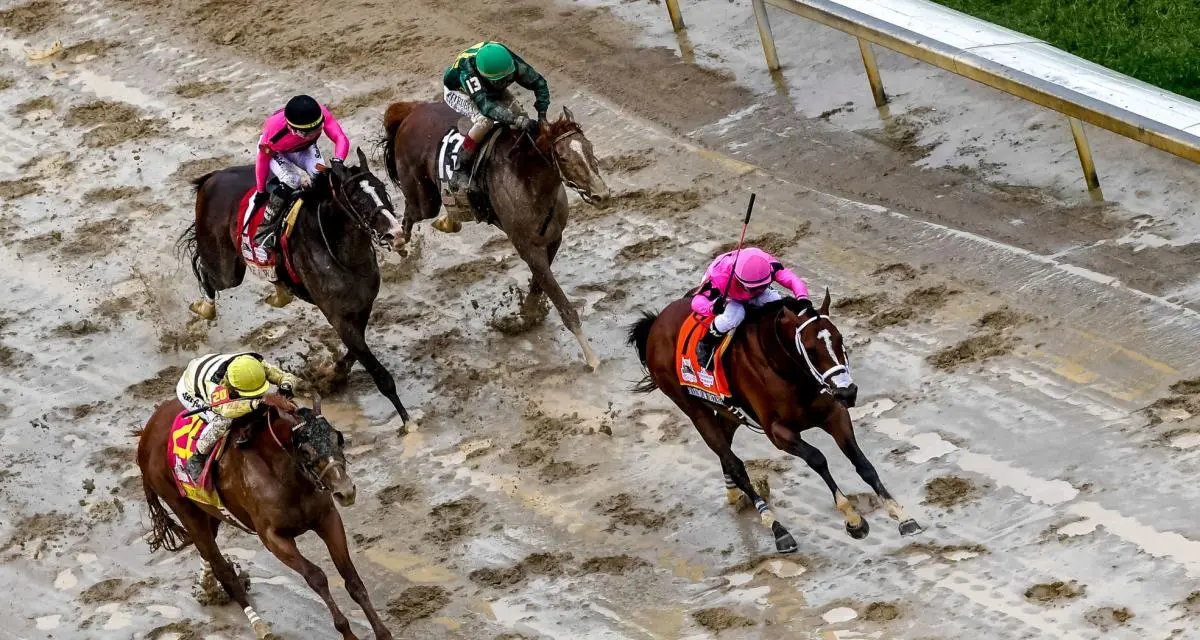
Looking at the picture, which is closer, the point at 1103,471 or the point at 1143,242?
the point at 1103,471

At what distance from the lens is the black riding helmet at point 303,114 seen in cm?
1137

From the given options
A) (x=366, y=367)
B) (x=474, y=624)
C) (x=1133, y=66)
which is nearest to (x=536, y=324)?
(x=366, y=367)

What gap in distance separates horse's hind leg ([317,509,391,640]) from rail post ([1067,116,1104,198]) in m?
6.47

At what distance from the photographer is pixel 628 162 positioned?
14742mm

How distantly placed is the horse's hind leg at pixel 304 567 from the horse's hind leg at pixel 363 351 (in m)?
2.63

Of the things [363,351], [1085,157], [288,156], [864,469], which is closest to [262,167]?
[288,156]

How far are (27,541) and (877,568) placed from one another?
599 cm

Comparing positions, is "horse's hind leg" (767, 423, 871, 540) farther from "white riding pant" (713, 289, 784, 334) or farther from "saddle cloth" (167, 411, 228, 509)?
"saddle cloth" (167, 411, 228, 509)

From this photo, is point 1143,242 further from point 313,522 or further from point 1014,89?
point 313,522

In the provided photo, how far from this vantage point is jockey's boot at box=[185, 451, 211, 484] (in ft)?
31.3

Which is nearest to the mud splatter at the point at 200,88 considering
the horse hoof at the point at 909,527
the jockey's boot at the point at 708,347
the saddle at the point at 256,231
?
the saddle at the point at 256,231

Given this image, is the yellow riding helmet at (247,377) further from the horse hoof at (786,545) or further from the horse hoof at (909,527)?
the horse hoof at (909,527)

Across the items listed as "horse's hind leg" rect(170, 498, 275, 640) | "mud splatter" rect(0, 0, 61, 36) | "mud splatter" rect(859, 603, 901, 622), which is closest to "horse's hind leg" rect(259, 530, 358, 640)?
"horse's hind leg" rect(170, 498, 275, 640)

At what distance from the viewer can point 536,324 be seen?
12977mm
